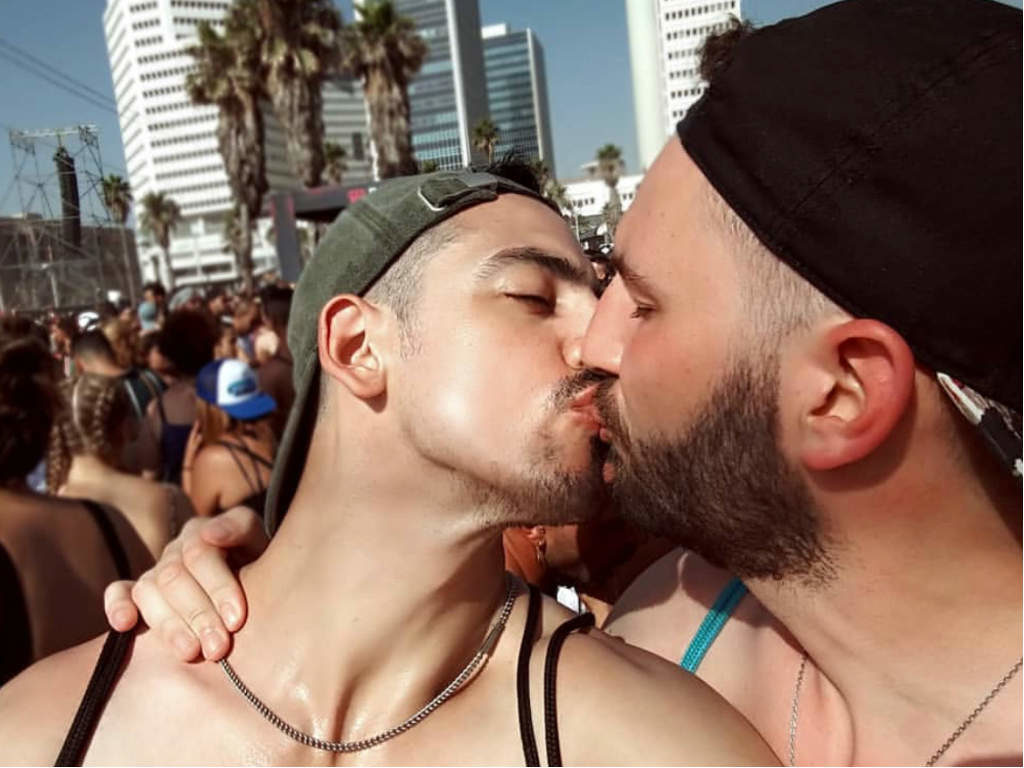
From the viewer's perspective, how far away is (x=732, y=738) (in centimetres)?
177

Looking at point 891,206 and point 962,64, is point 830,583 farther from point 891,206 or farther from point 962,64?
point 962,64

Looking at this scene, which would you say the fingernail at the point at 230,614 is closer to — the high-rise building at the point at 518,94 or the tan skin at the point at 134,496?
the high-rise building at the point at 518,94

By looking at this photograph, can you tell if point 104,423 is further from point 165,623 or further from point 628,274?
point 628,274

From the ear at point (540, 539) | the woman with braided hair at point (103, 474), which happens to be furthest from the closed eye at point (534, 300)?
the woman with braided hair at point (103, 474)

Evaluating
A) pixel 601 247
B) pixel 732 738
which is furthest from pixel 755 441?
pixel 601 247

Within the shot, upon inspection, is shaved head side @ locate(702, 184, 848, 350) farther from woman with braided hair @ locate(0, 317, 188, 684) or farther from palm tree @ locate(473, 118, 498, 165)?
woman with braided hair @ locate(0, 317, 188, 684)

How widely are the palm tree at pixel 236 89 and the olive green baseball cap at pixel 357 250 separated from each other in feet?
75.0

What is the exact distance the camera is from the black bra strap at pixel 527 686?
1824 millimetres

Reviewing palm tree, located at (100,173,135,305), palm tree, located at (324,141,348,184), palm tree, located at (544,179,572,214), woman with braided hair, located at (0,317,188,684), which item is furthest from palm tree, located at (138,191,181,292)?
palm tree, located at (544,179,572,214)

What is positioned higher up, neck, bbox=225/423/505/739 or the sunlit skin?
the sunlit skin

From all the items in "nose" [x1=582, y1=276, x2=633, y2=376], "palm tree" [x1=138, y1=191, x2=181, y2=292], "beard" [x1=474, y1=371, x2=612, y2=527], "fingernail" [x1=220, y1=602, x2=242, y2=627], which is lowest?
"fingernail" [x1=220, y1=602, x2=242, y2=627]

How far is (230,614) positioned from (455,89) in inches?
85.1

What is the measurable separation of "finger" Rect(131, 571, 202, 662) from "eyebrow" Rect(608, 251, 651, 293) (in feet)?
4.49

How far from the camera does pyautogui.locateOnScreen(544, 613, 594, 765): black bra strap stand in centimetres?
180
